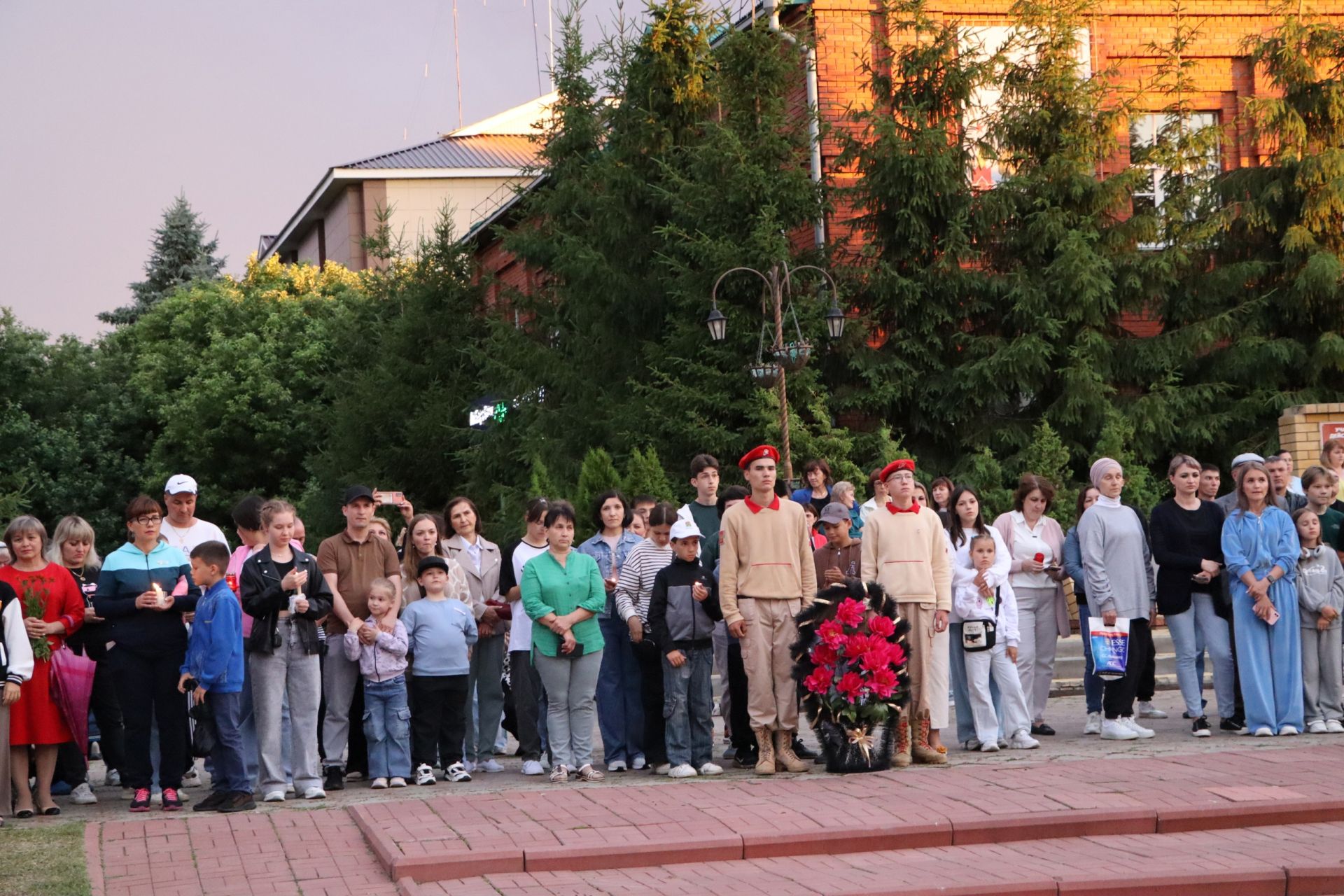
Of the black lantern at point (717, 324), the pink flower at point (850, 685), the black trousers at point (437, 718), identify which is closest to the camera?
the pink flower at point (850, 685)

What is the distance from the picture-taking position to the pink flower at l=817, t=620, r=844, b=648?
34.2ft

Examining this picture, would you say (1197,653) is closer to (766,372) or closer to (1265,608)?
(1265,608)

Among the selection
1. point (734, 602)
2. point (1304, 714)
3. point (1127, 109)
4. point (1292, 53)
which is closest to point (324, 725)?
point (734, 602)

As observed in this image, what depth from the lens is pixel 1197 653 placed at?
40.4ft

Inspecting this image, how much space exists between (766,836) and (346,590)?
406 centimetres

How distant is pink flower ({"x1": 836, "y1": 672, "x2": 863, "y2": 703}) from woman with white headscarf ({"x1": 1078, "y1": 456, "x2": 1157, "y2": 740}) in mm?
2378

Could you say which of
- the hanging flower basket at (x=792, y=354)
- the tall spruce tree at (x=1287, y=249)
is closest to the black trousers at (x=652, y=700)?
the hanging flower basket at (x=792, y=354)

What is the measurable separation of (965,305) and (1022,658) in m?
10.8

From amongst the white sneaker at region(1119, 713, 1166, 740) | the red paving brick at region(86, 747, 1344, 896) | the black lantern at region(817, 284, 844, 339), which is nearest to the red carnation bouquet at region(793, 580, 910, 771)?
the red paving brick at region(86, 747, 1344, 896)

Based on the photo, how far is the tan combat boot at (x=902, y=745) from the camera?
1061 cm

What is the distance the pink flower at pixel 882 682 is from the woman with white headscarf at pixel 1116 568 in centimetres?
219

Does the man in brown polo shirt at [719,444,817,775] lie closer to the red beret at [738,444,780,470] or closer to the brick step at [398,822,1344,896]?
the red beret at [738,444,780,470]

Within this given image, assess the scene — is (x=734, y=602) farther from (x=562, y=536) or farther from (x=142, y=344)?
(x=142, y=344)

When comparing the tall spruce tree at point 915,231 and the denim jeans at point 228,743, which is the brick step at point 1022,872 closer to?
the denim jeans at point 228,743
